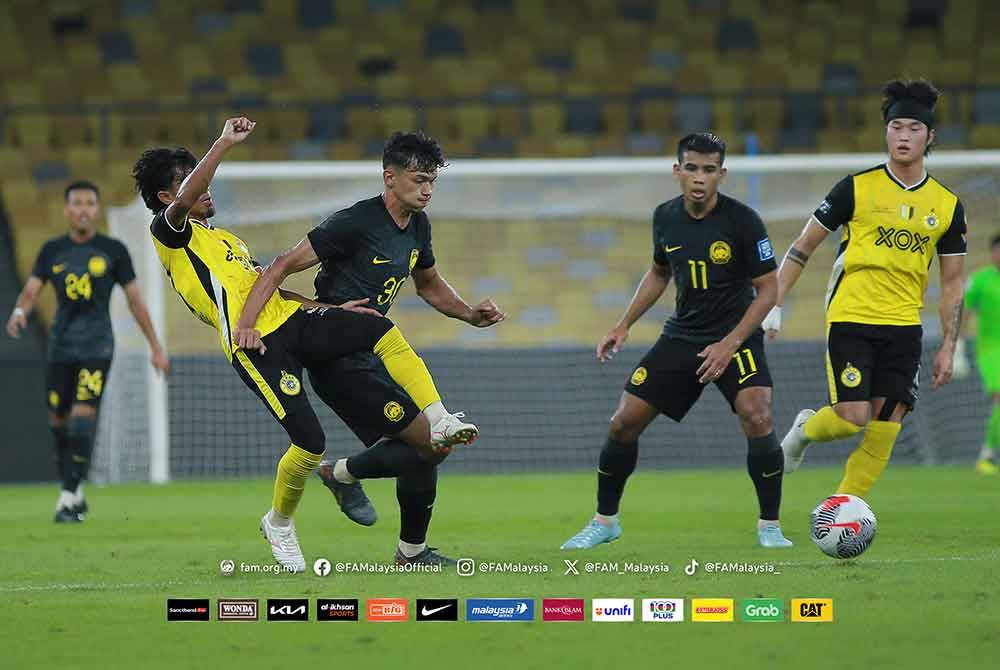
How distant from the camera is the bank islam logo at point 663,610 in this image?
5207mm

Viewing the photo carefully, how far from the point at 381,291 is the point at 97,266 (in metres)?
4.17

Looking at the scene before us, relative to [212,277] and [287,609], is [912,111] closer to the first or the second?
[212,277]

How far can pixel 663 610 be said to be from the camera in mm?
5277

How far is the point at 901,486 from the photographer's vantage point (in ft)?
39.0

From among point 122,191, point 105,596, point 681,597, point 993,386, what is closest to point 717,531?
point 681,597

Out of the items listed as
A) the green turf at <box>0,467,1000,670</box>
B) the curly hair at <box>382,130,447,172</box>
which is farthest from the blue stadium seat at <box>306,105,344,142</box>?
the curly hair at <box>382,130,447,172</box>

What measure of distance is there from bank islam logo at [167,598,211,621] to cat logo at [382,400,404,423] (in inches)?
51.3

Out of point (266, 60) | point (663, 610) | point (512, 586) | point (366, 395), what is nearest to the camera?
point (663, 610)

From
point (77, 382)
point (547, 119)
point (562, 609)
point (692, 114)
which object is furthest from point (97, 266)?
point (692, 114)

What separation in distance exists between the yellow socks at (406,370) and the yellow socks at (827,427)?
202 centimetres

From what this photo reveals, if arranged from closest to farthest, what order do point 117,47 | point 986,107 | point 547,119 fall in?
point 986,107 → point 547,119 → point 117,47

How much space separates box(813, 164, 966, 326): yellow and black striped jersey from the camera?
7234mm

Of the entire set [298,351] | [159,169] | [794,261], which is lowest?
[298,351]

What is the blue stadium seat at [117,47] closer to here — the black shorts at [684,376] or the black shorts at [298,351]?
the black shorts at [684,376]
